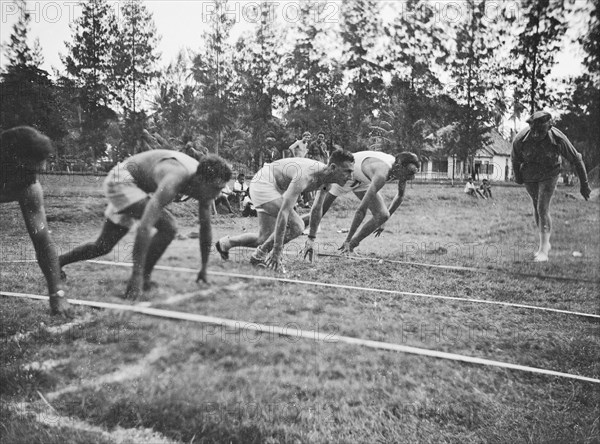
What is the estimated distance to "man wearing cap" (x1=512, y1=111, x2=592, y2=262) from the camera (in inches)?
139

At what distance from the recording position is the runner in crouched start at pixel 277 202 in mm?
2492

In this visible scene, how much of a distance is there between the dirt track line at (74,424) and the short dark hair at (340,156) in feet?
5.35

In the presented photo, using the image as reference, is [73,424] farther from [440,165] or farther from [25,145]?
[440,165]

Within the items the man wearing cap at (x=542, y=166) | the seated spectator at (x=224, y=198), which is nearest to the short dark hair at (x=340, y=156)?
the seated spectator at (x=224, y=198)

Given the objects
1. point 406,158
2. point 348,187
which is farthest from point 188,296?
point 406,158

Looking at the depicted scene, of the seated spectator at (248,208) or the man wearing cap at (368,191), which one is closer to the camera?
the seated spectator at (248,208)

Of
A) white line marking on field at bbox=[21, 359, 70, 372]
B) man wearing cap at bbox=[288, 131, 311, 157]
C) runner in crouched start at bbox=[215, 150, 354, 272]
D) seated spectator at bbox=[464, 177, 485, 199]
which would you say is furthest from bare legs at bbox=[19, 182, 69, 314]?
seated spectator at bbox=[464, 177, 485, 199]

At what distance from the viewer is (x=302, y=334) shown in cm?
257

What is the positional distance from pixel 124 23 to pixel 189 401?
1821mm

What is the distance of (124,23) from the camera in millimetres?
2246

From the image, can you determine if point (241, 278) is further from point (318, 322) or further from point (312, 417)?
point (312, 417)

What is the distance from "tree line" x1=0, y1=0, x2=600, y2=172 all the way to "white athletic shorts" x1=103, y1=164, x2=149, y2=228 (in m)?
0.09

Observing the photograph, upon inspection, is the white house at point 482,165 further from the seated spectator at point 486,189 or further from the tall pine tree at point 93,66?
the tall pine tree at point 93,66

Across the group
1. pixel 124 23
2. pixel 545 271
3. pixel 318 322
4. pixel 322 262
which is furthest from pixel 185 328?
pixel 545 271
